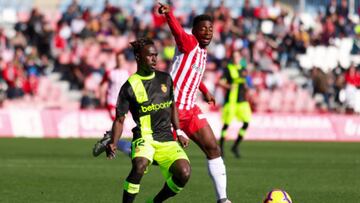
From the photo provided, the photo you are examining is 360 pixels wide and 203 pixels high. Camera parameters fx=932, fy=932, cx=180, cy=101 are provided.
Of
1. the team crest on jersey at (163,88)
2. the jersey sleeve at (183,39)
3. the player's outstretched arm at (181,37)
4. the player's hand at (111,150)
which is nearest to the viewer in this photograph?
the player's hand at (111,150)

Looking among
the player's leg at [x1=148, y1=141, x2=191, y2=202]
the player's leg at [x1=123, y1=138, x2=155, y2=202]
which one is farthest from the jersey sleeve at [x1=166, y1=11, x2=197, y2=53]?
the player's leg at [x1=123, y1=138, x2=155, y2=202]

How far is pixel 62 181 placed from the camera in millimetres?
14898

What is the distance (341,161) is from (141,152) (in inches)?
469

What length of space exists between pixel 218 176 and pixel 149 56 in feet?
6.52

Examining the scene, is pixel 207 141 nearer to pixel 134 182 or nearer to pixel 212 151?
pixel 212 151

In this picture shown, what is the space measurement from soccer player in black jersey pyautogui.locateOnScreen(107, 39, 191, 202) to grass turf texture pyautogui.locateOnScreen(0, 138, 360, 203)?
91.9 inches

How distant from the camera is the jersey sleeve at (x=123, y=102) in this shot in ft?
32.1

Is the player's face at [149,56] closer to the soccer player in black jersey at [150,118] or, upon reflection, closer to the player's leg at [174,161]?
the soccer player in black jersey at [150,118]

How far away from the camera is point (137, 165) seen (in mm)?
9609

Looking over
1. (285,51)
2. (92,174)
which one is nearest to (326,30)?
(285,51)

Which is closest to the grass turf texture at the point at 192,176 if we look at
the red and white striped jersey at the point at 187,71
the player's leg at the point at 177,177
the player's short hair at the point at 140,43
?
the red and white striped jersey at the point at 187,71

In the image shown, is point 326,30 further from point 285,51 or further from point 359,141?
point 359,141

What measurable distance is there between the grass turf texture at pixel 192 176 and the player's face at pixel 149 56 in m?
2.77

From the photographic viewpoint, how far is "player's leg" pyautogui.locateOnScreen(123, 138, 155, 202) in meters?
Answer: 9.55
